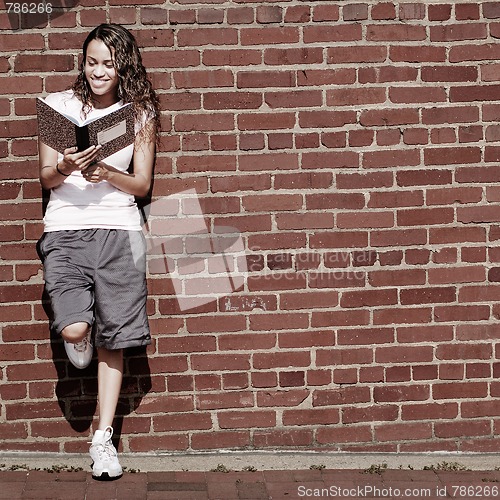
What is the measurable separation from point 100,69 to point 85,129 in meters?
0.43

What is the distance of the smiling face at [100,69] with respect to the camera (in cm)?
423

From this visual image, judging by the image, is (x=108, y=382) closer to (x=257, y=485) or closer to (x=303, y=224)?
(x=257, y=485)

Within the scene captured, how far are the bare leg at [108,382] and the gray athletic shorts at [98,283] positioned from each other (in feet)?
0.34

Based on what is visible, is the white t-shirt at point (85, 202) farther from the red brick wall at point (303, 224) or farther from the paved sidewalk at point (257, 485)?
the paved sidewalk at point (257, 485)

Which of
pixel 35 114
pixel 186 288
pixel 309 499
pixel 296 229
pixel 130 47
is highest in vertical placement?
pixel 130 47

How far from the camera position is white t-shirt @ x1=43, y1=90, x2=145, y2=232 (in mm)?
4273

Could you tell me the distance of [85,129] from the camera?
13.0ft

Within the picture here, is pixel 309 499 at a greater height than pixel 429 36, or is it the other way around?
pixel 429 36

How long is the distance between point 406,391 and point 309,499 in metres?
0.83

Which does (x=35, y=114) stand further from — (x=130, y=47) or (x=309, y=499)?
(x=309, y=499)

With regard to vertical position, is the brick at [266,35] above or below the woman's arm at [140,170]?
above

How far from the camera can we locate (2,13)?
14.4ft

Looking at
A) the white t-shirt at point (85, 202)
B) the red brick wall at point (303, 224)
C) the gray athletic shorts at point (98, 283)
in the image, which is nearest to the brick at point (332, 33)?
the red brick wall at point (303, 224)

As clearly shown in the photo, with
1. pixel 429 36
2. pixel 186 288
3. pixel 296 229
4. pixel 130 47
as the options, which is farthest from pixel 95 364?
pixel 429 36
